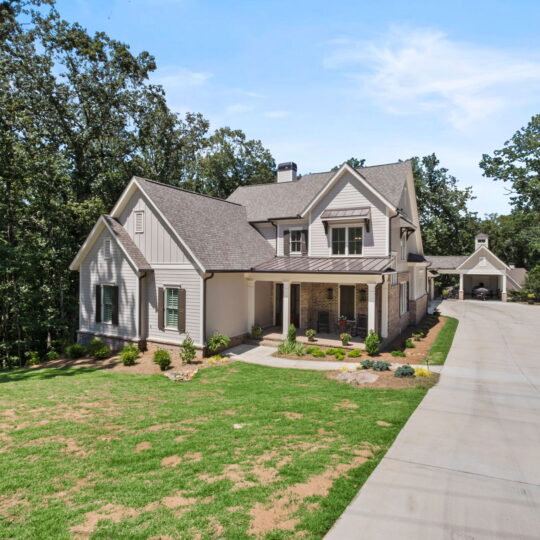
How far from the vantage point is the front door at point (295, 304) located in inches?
797

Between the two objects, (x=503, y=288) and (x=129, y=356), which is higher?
(x=503, y=288)

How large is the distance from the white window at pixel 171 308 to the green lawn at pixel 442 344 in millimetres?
11360

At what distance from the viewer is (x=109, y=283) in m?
18.2

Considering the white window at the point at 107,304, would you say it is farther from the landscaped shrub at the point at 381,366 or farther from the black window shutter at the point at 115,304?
the landscaped shrub at the point at 381,366

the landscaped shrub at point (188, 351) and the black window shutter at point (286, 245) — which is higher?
the black window shutter at point (286, 245)

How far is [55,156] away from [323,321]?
70.8 ft

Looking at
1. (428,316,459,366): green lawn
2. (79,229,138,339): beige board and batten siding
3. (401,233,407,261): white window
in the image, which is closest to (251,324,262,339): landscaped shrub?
(79,229,138,339): beige board and batten siding

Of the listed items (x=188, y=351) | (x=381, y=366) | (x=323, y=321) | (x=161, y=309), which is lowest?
(x=381, y=366)

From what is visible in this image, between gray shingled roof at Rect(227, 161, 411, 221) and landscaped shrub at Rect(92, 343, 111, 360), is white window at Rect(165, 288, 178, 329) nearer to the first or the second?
landscaped shrub at Rect(92, 343, 111, 360)

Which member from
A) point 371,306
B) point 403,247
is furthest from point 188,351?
point 403,247

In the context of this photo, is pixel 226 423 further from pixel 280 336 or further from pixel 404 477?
pixel 280 336

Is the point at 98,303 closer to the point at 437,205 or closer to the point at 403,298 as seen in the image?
the point at 403,298

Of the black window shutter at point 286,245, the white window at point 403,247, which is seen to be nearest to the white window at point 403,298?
the white window at point 403,247

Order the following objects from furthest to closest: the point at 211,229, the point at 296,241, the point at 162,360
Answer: the point at 296,241 < the point at 211,229 < the point at 162,360
